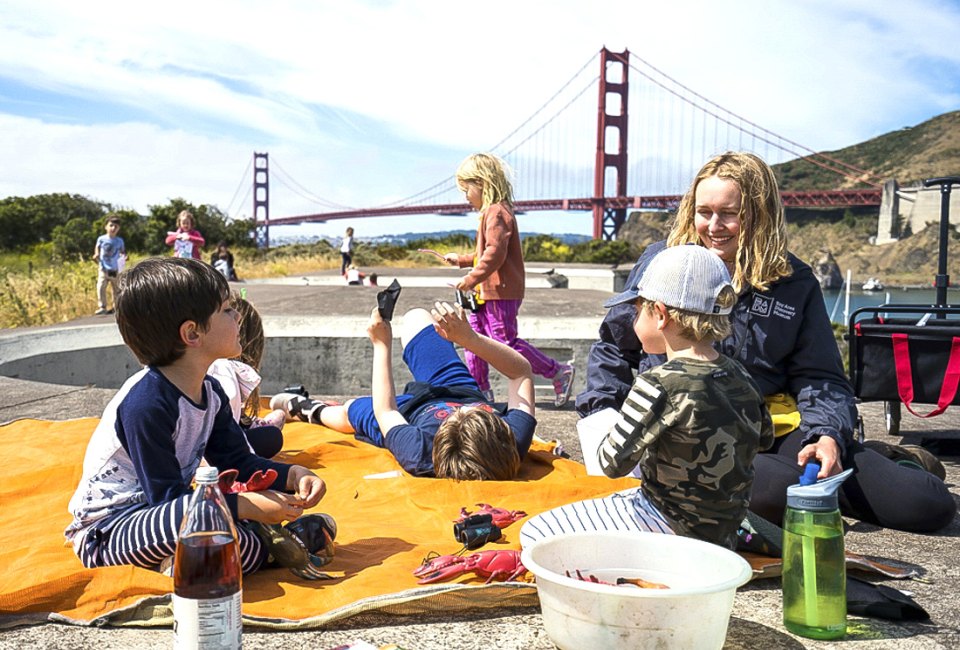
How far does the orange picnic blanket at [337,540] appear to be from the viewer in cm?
207

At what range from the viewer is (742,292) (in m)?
2.92

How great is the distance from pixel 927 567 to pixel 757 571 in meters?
0.56

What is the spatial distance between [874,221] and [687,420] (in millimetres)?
73542

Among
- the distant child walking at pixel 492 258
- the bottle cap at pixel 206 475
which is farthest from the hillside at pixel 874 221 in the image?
the bottle cap at pixel 206 475

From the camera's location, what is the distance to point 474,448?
3.24 meters

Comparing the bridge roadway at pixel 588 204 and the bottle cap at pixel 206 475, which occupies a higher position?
the bridge roadway at pixel 588 204

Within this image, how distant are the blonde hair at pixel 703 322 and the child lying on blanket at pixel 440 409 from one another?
1.29 meters

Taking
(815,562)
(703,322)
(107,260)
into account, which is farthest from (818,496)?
(107,260)

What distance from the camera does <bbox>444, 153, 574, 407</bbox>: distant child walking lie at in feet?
15.7

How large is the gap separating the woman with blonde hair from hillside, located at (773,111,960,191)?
237ft

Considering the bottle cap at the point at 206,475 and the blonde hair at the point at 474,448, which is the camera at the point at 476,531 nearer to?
the blonde hair at the point at 474,448

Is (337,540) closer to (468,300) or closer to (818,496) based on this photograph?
(818,496)

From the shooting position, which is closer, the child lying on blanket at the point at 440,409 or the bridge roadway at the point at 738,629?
the bridge roadway at the point at 738,629

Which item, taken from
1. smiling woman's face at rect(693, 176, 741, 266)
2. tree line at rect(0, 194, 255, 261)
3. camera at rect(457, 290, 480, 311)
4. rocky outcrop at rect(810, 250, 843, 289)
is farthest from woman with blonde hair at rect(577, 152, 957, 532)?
rocky outcrop at rect(810, 250, 843, 289)
